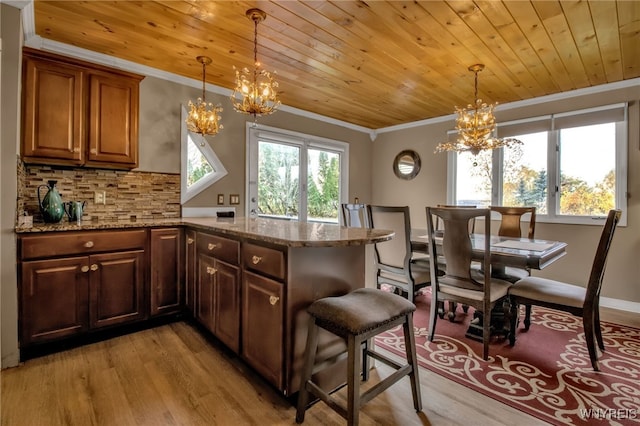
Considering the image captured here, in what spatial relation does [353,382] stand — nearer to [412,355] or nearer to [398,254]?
[412,355]

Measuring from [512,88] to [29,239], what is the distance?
188 inches

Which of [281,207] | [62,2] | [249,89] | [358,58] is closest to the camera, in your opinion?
[62,2]

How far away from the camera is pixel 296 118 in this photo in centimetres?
447

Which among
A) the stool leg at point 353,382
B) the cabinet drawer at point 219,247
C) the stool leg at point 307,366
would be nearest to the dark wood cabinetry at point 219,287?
the cabinet drawer at point 219,247

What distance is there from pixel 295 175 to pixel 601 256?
3.47 metres

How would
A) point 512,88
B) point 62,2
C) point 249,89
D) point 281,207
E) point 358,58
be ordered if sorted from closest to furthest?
point 62,2, point 249,89, point 358,58, point 512,88, point 281,207

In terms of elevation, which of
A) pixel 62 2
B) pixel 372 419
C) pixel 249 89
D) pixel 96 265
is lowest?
pixel 372 419

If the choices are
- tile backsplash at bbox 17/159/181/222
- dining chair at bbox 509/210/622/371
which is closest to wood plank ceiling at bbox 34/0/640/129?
tile backsplash at bbox 17/159/181/222

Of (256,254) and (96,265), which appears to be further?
(96,265)

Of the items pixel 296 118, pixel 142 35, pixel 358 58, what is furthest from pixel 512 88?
pixel 142 35

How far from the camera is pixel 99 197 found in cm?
284

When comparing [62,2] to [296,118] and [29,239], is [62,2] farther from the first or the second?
[296,118]

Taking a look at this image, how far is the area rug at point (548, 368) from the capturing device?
1.68 meters

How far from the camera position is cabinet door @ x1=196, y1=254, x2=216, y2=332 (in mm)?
2316
